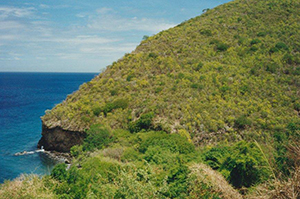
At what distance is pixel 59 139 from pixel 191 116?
1602 cm

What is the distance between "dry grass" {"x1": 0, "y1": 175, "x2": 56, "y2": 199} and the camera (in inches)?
354

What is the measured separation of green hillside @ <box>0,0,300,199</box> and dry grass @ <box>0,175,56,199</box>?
0.16ft

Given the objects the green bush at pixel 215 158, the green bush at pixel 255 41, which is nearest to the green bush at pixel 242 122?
the green bush at pixel 215 158

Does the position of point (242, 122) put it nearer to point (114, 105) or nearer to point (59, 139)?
point (114, 105)

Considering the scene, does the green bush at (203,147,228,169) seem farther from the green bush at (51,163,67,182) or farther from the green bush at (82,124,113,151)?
the green bush at (82,124,113,151)

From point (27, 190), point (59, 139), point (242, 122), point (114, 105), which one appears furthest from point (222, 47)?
point (27, 190)

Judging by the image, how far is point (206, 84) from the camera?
27.8 metres

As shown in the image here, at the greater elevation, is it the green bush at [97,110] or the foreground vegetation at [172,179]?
the green bush at [97,110]

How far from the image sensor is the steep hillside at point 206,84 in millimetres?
23016

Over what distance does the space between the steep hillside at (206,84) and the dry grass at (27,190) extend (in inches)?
496

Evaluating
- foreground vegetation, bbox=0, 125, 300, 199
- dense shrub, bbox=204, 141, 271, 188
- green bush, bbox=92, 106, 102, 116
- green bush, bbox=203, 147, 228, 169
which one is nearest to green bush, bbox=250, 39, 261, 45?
foreground vegetation, bbox=0, 125, 300, 199

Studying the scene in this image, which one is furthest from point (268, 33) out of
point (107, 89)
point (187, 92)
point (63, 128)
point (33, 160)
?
point (33, 160)

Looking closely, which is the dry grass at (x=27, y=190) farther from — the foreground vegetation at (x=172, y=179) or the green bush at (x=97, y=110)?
the green bush at (x=97, y=110)

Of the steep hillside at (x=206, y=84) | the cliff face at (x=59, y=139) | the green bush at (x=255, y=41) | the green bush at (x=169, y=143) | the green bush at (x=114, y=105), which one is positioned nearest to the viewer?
the green bush at (x=169, y=143)
